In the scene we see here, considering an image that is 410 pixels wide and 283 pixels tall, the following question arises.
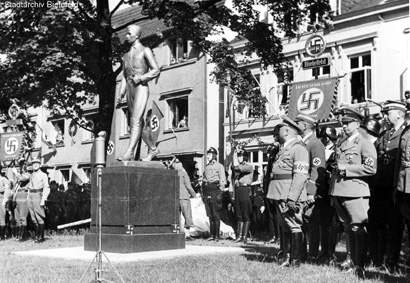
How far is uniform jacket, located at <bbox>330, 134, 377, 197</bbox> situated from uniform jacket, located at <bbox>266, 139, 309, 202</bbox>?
0.50 metres

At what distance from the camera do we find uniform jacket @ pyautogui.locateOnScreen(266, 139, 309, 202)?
362 inches

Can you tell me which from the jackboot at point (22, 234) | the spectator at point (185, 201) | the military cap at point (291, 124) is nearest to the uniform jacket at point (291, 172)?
the military cap at point (291, 124)

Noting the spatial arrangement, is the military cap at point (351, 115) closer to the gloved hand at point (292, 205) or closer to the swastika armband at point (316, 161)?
the gloved hand at point (292, 205)

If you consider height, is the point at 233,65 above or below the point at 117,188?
above

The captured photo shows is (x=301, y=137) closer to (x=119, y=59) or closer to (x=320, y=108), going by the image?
(x=320, y=108)

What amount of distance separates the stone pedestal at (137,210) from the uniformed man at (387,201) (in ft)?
12.8

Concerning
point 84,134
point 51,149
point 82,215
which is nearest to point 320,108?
point 82,215

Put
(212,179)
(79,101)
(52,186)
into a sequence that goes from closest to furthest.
A: 1. (212,179)
2. (52,186)
3. (79,101)

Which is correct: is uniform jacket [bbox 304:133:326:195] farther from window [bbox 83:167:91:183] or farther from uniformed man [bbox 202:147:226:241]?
window [bbox 83:167:91:183]

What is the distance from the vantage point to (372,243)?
9.88 metres

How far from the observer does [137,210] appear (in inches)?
465

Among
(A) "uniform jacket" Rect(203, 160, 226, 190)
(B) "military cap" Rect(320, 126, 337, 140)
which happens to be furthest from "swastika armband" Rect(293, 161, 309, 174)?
(A) "uniform jacket" Rect(203, 160, 226, 190)

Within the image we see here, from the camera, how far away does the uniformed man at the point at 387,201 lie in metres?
9.30

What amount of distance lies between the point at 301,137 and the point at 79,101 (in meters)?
16.5
